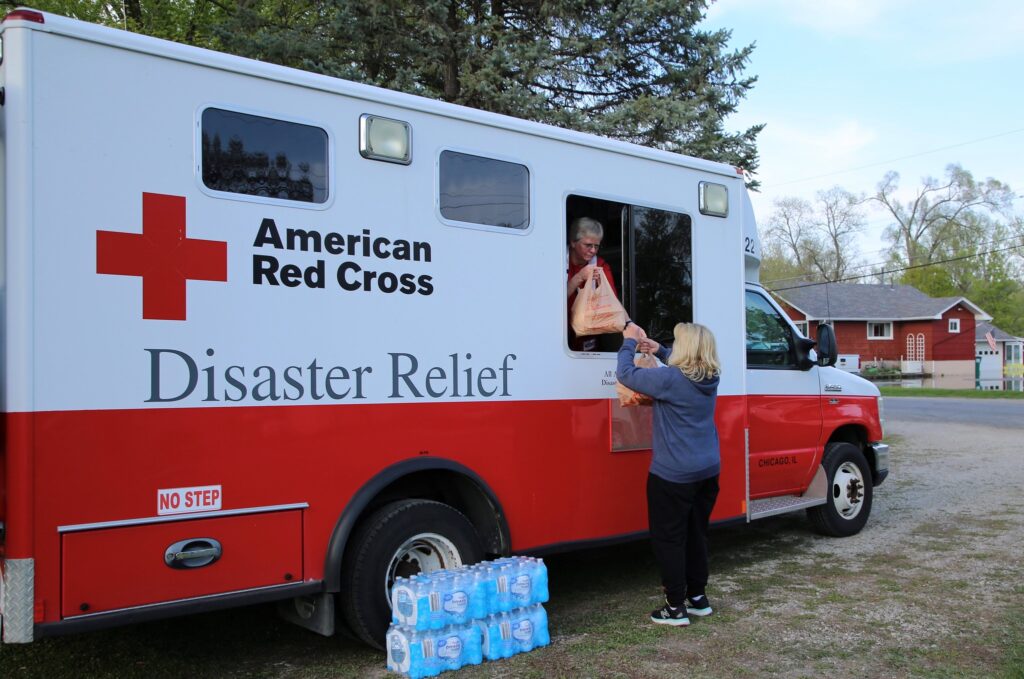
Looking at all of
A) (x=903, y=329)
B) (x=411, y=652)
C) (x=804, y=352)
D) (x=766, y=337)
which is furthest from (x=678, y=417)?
(x=903, y=329)

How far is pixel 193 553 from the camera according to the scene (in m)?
3.69

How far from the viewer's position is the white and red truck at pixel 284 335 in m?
3.44

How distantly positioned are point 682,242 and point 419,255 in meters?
2.04

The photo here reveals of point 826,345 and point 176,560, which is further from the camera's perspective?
point 826,345

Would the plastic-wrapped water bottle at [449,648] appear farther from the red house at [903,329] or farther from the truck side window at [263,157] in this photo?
the red house at [903,329]

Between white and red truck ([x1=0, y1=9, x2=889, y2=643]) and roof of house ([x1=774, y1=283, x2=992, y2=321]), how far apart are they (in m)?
42.3

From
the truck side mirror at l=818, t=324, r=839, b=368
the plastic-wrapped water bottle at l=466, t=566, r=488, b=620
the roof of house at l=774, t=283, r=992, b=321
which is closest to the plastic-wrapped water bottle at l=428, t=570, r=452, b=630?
the plastic-wrapped water bottle at l=466, t=566, r=488, b=620

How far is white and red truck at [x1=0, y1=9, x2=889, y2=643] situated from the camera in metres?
3.44

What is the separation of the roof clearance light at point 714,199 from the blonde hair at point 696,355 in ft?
4.39

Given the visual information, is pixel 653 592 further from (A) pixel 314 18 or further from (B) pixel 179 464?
(A) pixel 314 18

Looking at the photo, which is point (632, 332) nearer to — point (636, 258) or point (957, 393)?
point (636, 258)

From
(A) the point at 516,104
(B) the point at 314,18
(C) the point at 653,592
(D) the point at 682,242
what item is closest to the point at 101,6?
(B) the point at 314,18

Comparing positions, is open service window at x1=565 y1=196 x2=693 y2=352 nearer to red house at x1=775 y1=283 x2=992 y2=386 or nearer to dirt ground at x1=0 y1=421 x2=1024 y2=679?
dirt ground at x1=0 y1=421 x2=1024 y2=679

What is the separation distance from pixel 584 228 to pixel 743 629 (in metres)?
2.49
